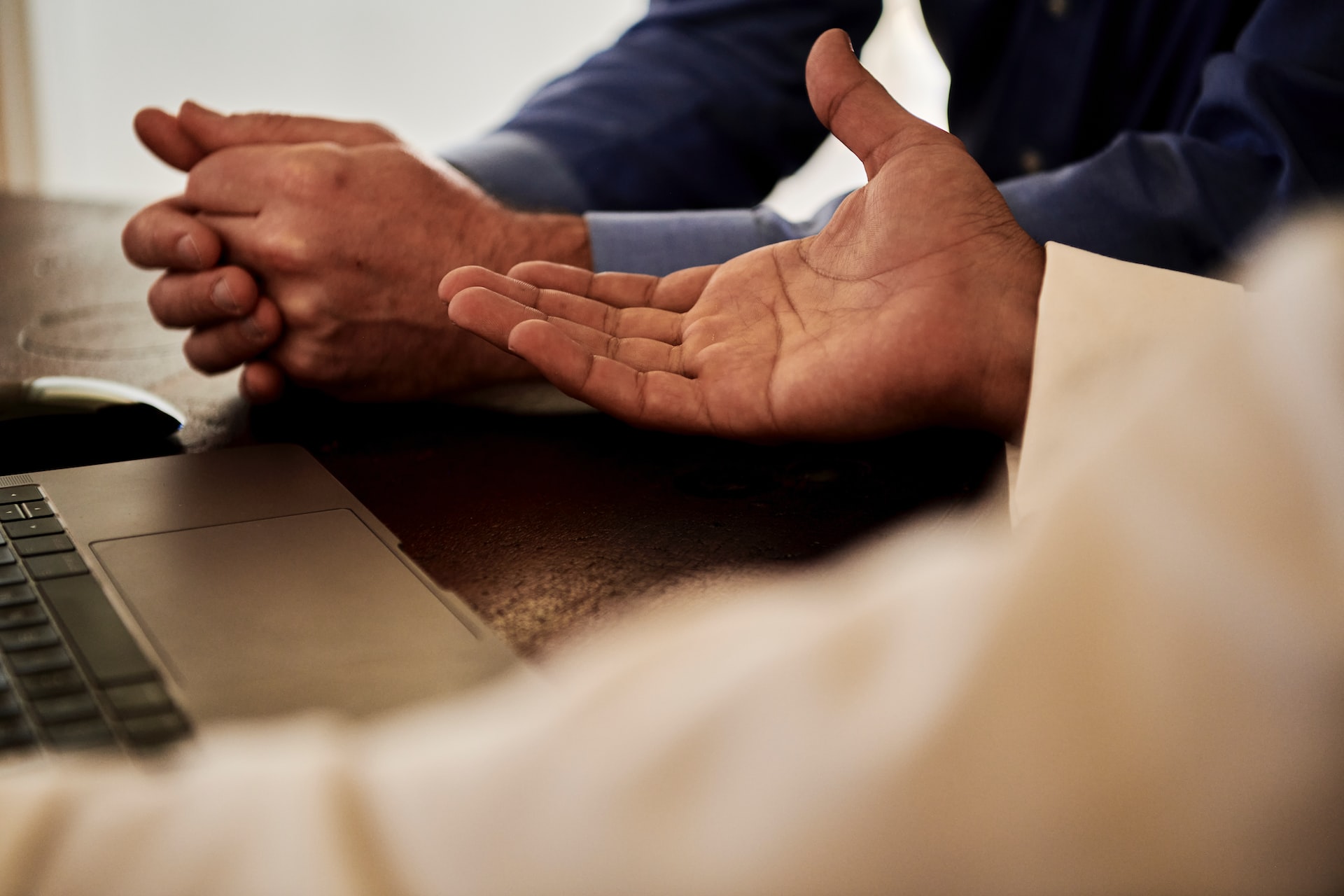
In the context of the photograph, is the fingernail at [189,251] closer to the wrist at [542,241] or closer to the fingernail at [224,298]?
the fingernail at [224,298]

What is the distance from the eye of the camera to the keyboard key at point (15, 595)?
43 cm

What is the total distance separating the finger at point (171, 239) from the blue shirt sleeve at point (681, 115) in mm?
323

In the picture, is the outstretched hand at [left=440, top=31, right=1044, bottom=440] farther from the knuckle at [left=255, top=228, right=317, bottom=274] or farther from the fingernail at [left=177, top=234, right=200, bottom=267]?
the fingernail at [left=177, top=234, right=200, bottom=267]

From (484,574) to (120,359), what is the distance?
0.53m

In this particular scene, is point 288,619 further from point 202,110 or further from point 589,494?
point 202,110

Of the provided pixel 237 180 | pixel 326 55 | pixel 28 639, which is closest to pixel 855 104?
pixel 237 180

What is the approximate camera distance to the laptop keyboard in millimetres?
347

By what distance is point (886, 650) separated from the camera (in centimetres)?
30

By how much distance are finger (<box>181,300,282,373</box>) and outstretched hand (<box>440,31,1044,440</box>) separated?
0.22 meters

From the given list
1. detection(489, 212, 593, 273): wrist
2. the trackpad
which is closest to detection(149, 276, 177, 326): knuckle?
detection(489, 212, 593, 273): wrist

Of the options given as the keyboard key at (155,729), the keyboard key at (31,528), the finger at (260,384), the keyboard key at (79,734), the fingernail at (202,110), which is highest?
the fingernail at (202,110)

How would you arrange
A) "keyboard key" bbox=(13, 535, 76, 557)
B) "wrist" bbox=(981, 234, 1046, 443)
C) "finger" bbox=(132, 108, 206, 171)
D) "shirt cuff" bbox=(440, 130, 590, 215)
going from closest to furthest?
"keyboard key" bbox=(13, 535, 76, 557) < "wrist" bbox=(981, 234, 1046, 443) < "finger" bbox=(132, 108, 206, 171) < "shirt cuff" bbox=(440, 130, 590, 215)

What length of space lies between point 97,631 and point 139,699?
0.06 metres

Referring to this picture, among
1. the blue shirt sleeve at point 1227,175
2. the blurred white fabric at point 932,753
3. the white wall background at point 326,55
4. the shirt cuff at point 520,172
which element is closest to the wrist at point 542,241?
the shirt cuff at point 520,172
